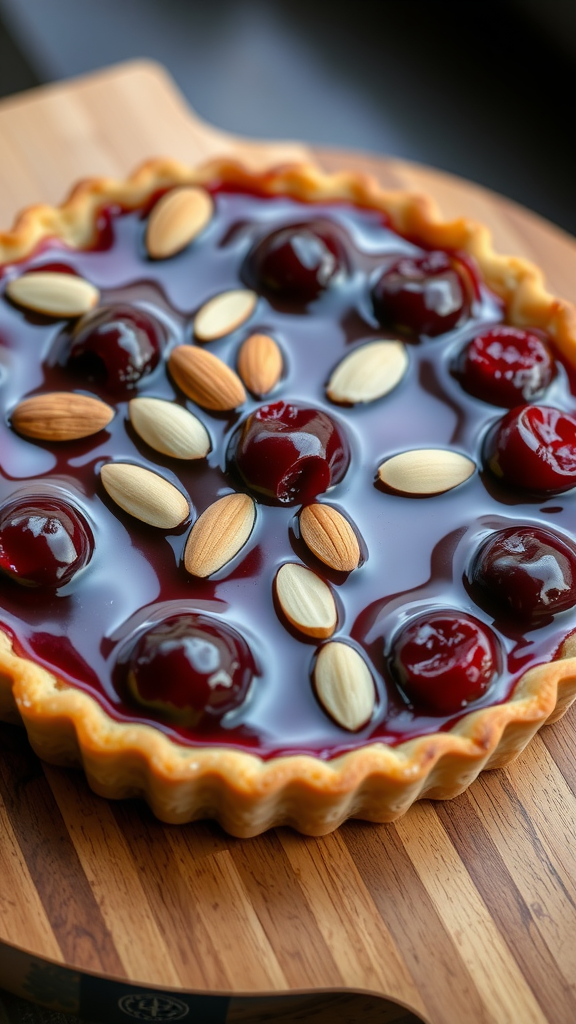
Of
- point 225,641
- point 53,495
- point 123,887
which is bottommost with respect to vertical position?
point 123,887

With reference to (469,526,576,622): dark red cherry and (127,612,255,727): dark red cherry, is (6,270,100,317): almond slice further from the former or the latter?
(469,526,576,622): dark red cherry

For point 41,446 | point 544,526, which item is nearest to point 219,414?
point 41,446

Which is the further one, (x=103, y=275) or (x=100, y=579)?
(x=103, y=275)

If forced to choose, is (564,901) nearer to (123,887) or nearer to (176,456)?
(123,887)

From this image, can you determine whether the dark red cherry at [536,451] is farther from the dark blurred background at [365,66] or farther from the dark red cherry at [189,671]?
the dark blurred background at [365,66]

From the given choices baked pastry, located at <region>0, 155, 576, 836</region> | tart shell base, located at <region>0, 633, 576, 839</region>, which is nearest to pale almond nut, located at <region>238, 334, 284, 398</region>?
baked pastry, located at <region>0, 155, 576, 836</region>

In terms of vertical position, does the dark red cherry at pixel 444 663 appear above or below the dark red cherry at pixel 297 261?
below

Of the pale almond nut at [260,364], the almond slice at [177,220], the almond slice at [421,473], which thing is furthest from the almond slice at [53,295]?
the almond slice at [421,473]
